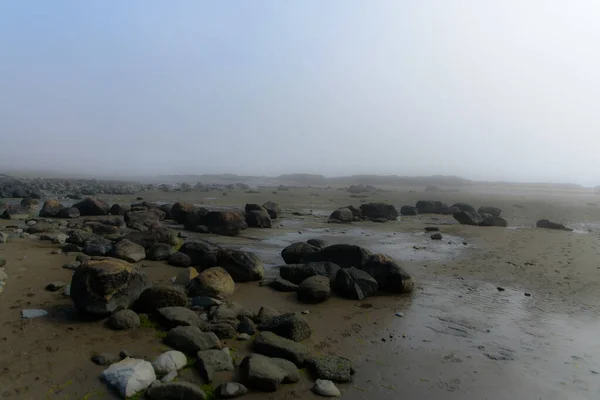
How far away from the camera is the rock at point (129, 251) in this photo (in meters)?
9.45

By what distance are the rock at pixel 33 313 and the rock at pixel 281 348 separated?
3247mm

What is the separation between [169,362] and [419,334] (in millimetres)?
3794

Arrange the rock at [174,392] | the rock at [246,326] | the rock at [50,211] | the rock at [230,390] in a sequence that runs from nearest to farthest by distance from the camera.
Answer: the rock at [174,392] → the rock at [230,390] → the rock at [246,326] → the rock at [50,211]

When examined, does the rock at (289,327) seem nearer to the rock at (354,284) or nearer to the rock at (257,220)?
the rock at (354,284)

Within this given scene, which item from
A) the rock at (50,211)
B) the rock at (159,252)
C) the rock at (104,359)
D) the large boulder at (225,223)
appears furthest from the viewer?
the rock at (50,211)

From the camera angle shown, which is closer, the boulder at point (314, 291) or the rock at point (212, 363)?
the rock at point (212, 363)

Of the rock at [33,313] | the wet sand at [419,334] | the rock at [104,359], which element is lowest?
the wet sand at [419,334]

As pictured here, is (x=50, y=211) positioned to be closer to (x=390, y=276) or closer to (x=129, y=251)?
(x=129, y=251)

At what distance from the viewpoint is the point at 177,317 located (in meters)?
5.87

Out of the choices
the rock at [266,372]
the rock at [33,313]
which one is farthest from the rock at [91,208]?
the rock at [266,372]

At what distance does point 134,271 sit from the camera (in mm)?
6547

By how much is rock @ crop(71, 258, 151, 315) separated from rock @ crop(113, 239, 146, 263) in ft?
10.7

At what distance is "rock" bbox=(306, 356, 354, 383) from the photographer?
480 cm

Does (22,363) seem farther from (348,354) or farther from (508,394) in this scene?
(508,394)
